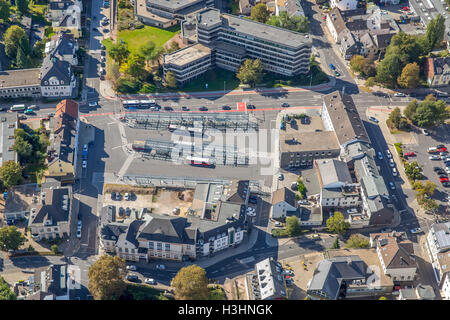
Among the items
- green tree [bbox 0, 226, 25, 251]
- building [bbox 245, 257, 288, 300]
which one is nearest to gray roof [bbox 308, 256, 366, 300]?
building [bbox 245, 257, 288, 300]

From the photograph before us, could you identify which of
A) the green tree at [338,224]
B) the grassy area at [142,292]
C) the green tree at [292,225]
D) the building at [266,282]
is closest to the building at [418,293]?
the green tree at [338,224]

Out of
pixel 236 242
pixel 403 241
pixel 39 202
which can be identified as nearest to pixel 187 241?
pixel 236 242

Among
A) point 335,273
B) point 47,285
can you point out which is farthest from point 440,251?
point 47,285

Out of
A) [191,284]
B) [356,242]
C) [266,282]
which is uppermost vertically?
[356,242]

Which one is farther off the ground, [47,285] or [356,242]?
[356,242]

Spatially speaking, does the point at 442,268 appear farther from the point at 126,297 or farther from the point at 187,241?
the point at 126,297

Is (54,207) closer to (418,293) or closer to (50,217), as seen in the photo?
(50,217)

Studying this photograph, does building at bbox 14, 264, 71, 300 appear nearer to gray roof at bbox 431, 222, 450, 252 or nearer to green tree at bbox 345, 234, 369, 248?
green tree at bbox 345, 234, 369, 248
